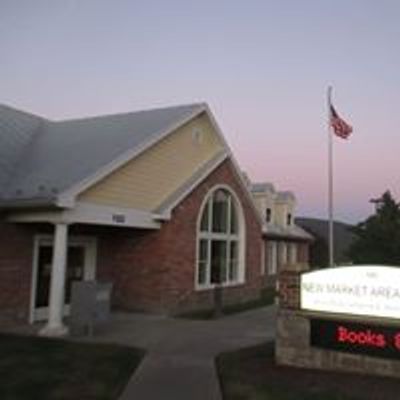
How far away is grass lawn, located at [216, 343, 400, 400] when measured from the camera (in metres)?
7.89

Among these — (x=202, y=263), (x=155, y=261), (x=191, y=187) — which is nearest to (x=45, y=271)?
(x=155, y=261)

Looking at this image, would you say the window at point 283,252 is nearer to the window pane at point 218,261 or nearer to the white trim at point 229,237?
the white trim at point 229,237

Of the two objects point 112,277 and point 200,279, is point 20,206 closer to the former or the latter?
point 112,277

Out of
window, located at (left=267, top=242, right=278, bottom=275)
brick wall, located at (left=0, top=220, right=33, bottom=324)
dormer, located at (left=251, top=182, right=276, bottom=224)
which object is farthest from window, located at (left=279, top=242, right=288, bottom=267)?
brick wall, located at (left=0, top=220, right=33, bottom=324)

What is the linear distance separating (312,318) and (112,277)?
29.2ft

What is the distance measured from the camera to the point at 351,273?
9.61 m

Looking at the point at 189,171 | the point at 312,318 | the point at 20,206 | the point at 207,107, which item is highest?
the point at 207,107

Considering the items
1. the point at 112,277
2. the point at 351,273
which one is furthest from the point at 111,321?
the point at 351,273

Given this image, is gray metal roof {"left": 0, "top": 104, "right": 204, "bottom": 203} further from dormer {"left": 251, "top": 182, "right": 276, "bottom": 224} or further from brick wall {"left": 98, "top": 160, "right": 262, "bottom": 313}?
dormer {"left": 251, "top": 182, "right": 276, "bottom": 224}

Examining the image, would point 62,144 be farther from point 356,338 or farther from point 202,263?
point 356,338

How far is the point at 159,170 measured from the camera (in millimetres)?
17703

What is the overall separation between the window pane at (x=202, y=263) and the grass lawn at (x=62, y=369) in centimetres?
778

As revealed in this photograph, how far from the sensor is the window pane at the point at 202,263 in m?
19.0

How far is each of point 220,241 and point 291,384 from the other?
1187 cm
